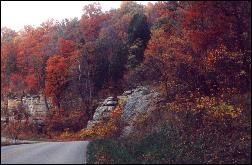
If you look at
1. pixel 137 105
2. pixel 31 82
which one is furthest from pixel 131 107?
pixel 31 82

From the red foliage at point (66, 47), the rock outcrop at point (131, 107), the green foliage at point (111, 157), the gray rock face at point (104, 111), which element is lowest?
the gray rock face at point (104, 111)

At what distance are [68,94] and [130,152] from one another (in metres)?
31.4

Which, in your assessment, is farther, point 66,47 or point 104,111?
point 66,47

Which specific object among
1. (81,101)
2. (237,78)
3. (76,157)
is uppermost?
(237,78)

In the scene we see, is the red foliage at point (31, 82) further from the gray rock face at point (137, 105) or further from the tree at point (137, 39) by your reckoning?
the tree at point (137, 39)

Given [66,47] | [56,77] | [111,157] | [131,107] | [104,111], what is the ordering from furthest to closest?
[66,47] → [56,77] → [104,111] → [131,107] → [111,157]

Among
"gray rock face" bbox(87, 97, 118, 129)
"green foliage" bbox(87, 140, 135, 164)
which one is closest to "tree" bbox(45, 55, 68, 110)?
"gray rock face" bbox(87, 97, 118, 129)

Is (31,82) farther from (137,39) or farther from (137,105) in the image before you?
(137,39)

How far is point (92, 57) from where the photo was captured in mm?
53531

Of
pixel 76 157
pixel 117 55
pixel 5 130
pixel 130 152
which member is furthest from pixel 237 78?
pixel 117 55

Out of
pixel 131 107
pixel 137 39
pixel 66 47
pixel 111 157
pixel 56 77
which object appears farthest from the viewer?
pixel 66 47

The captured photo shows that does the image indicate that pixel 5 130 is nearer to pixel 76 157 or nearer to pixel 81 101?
pixel 76 157

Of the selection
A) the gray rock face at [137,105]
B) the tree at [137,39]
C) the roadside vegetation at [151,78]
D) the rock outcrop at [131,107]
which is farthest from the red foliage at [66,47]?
the gray rock face at [137,105]

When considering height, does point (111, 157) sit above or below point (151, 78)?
above
